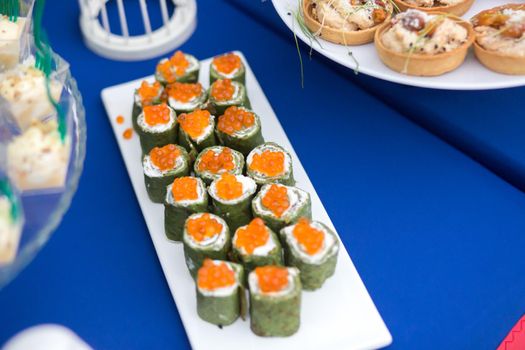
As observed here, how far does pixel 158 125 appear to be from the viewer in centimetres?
151

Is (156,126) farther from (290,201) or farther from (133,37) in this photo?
(133,37)

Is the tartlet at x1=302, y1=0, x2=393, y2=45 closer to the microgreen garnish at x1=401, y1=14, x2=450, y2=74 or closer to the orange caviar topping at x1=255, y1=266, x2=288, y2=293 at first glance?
the microgreen garnish at x1=401, y1=14, x2=450, y2=74

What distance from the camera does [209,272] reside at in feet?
3.94

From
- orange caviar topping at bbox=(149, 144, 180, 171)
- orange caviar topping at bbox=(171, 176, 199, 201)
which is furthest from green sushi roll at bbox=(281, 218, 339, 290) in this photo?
orange caviar topping at bbox=(149, 144, 180, 171)

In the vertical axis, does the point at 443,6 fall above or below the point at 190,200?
above

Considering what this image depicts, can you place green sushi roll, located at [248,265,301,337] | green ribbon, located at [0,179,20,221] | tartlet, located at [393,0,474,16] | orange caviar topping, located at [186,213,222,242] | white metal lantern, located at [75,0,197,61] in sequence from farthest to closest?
white metal lantern, located at [75,0,197,61] → tartlet, located at [393,0,474,16] → orange caviar topping, located at [186,213,222,242] → green sushi roll, located at [248,265,301,337] → green ribbon, located at [0,179,20,221]

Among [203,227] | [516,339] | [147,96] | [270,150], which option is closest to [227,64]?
[147,96]

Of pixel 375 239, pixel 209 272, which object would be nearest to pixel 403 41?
pixel 375 239

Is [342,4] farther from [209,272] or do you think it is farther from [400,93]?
[209,272]

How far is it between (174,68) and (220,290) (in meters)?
0.68

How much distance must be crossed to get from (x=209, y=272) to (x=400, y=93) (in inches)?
30.1

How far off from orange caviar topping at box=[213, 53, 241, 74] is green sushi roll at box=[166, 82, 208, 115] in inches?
3.4

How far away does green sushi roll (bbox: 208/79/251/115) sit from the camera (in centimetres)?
157

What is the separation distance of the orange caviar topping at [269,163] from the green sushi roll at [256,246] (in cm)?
17
